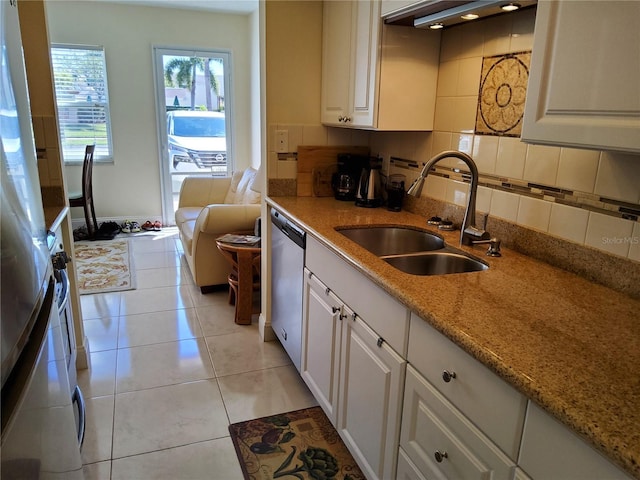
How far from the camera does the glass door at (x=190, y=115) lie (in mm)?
5523

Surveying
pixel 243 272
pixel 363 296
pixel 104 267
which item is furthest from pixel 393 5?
pixel 104 267

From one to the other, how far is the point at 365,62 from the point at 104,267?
3.18 meters

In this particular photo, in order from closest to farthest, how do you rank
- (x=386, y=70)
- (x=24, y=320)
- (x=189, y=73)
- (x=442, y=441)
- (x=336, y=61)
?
(x=24, y=320)
(x=442, y=441)
(x=386, y=70)
(x=336, y=61)
(x=189, y=73)

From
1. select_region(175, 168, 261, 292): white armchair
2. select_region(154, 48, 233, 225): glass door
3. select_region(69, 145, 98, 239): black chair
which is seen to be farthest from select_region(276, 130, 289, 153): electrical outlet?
select_region(154, 48, 233, 225): glass door

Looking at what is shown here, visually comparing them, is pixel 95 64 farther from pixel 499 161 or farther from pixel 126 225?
pixel 499 161

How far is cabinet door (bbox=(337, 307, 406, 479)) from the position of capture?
1440mm

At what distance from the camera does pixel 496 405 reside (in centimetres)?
100

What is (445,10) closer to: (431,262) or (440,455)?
(431,262)

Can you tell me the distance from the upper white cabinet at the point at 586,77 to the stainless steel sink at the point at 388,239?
894 millimetres

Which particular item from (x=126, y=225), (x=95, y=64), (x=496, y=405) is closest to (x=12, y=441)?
(x=496, y=405)

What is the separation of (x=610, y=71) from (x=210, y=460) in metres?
1.89

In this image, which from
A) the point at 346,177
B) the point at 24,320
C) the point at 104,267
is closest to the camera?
the point at 24,320

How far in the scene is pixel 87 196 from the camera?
5023 millimetres

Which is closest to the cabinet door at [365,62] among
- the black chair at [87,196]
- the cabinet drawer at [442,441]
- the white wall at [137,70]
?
the cabinet drawer at [442,441]
